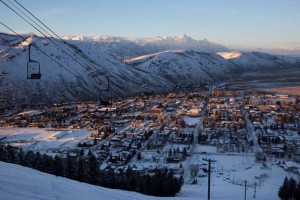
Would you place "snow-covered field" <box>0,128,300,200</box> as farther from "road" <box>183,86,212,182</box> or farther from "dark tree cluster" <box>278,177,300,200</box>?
"dark tree cluster" <box>278,177,300,200</box>

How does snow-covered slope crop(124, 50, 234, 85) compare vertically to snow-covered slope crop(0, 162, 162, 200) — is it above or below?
above

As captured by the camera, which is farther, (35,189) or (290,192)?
(290,192)

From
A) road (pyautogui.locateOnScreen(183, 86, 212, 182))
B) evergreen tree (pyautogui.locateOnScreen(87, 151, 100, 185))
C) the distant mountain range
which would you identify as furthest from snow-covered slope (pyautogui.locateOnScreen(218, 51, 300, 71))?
evergreen tree (pyautogui.locateOnScreen(87, 151, 100, 185))

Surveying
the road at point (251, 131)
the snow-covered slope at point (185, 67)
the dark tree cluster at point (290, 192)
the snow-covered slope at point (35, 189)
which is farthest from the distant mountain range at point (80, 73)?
the snow-covered slope at point (35, 189)

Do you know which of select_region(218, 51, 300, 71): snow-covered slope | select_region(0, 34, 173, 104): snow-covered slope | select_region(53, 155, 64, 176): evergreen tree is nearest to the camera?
select_region(53, 155, 64, 176): evergreen tree

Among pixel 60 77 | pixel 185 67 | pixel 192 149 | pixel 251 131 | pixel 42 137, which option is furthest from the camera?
pixel 185 67

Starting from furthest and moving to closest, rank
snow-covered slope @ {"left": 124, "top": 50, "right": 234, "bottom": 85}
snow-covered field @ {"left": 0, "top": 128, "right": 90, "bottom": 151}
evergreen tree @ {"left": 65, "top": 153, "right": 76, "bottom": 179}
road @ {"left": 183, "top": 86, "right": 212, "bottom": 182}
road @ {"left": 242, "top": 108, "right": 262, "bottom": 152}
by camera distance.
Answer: snow-covered slope @ {"left": 124, "top": 50, "right": 234, "bottom": 85} < snow-covered field @ {"left": 0, "top": 128, "right": 90, "bottom": 151} < road @ {"left": 242, "top": 108, "right": 262, "bottom": 152} < road @ {"left": 183, "top": 86, "right": 212, "bottom": 182} < evergreen tree @ {"left": 65, "top": 153, "right": 76, "bottom": 179}

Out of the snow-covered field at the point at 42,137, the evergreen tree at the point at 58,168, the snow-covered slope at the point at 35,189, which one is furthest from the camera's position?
the snow-covered field at the point at 42,137

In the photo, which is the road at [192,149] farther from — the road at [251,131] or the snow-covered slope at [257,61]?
the snow-covered slope at [257,61]

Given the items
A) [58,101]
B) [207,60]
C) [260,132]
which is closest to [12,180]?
[260,132]

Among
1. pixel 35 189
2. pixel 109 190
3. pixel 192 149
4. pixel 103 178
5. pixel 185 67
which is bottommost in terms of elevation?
pixel 192 149

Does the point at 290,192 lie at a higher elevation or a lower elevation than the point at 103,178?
lower

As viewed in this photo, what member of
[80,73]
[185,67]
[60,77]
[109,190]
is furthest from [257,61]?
[109,190]

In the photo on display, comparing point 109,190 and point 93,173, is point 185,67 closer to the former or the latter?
point 93,173
